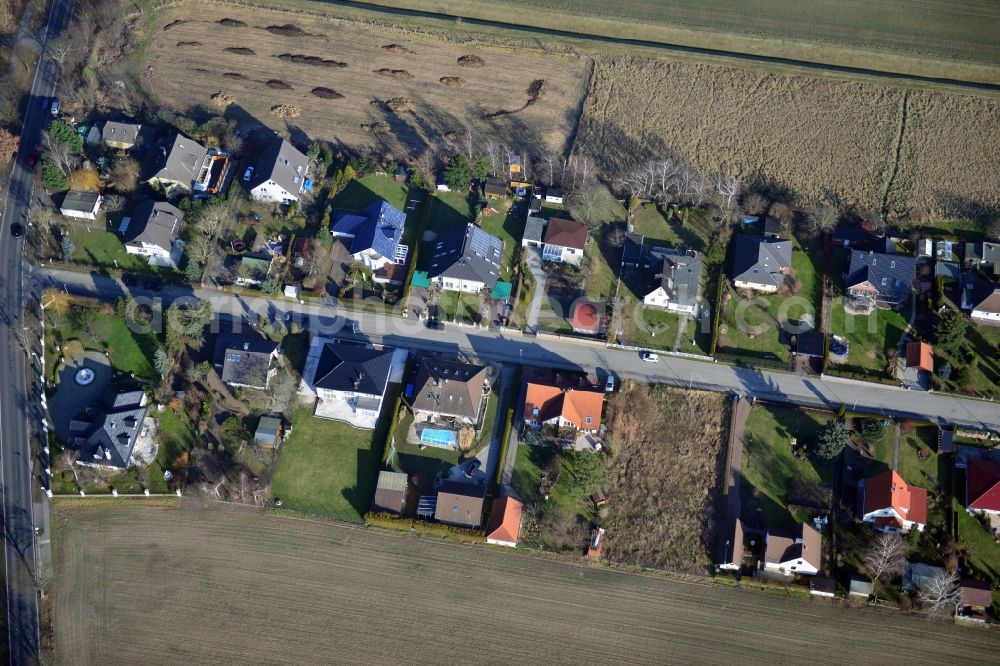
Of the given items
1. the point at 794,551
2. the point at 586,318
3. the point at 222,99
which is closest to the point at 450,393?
the point at 586,318

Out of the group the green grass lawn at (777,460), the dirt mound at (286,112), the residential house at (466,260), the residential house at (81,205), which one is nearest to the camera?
the green grass lawn at (777,460)

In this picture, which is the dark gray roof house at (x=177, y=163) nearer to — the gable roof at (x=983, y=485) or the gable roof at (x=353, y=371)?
the gable roof at (x=353, y=371)

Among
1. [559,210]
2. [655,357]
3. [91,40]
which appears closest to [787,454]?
[655,357]

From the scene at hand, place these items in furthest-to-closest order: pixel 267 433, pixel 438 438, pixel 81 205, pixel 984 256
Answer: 1. pixel 81 205
2. pixel 984 256
3. pixel 438 438
4. pixel 267 433

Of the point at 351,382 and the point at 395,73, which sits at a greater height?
the point at 395,73

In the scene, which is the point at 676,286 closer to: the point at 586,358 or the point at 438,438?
the point at 586,358

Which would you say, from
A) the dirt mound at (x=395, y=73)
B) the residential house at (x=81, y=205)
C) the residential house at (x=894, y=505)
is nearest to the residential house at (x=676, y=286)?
the residential house at (x=894, y=505)

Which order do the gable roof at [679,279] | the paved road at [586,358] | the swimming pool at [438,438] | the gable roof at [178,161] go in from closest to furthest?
the swimming pool at [438,438] < the paved road at [586,358] < the gable roof at [679,279] < the gable roof at [178,161]

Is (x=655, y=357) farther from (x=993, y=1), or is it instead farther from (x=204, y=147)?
(x=993, y=1)
